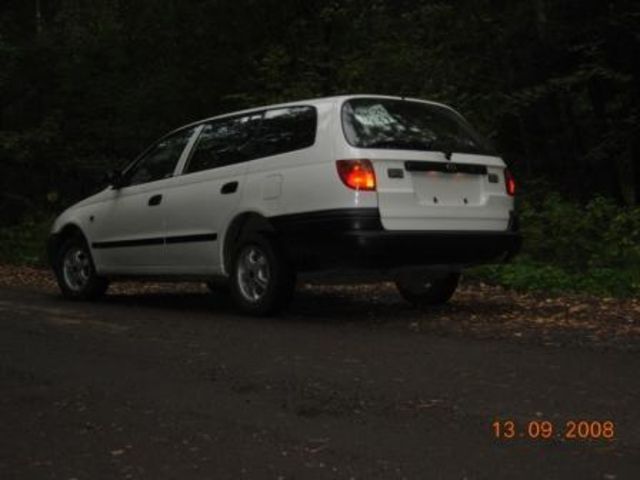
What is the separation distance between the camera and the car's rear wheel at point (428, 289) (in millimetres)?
9430

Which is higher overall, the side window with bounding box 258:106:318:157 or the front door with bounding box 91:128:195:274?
the side window with bounding box 258:106:318:157

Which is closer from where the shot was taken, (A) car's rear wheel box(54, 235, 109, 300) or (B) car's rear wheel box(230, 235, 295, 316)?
(B) car's rear wheel box(230, 235, 295, 316)

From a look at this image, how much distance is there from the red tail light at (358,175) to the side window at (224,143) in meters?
1.31

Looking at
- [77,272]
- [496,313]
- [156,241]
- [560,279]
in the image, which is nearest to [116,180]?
[156,241]

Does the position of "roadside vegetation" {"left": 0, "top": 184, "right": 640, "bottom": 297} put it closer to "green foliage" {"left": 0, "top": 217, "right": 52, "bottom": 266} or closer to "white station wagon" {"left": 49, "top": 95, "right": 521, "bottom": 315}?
"white station wagon" {"left": 49, "top": 95, "right": 521, "bottom": 315}

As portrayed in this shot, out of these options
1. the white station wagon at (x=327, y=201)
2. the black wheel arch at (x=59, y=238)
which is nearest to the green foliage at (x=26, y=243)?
the black wheel arch at (x=59, y=238)

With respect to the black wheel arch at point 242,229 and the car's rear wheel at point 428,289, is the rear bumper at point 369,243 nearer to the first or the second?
the black wheel arch at point 242,229

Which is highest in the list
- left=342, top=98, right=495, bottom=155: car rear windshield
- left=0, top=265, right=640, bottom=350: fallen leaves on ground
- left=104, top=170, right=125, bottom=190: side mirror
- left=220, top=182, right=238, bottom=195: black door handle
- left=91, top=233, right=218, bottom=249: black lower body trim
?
left=342, top=98, right=495, bottom=155: car rear windshield

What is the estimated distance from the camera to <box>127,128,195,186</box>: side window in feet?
32.0

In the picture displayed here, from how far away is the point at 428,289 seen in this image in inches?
376
